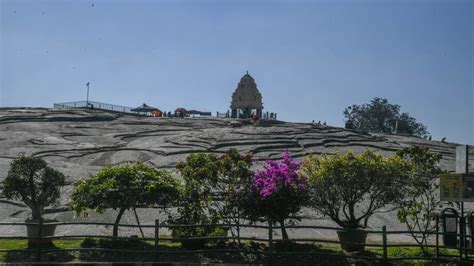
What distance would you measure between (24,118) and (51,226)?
110 ft

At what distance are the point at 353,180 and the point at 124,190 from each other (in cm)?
575

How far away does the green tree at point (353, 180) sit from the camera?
14570 mm

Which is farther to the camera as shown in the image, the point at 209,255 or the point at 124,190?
the point at 124,190

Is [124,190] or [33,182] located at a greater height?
[33,182]

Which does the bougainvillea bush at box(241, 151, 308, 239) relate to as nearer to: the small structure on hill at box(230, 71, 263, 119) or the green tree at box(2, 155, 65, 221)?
the green tree at box(2, 155, 65, 221)

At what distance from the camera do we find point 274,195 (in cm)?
1430

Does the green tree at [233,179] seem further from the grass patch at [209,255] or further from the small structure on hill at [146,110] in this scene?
the small structure on hill at [146,110]

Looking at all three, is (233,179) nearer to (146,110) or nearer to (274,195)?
(274,195)

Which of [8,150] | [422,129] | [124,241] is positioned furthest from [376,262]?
[422,129]

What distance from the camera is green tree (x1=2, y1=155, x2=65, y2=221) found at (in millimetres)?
15039

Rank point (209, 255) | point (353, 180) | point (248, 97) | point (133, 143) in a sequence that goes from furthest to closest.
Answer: point (248, 97) → point (133, 143) → point (353, 180) → point (209, 255)

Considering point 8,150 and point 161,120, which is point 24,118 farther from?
point 8,150

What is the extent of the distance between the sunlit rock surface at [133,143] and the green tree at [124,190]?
310 centimetres

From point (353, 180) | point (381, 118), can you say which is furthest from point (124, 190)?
point (381, 118)
